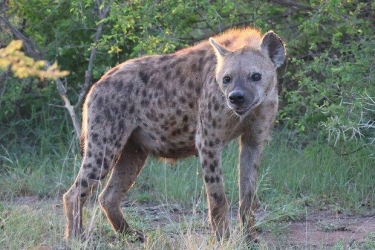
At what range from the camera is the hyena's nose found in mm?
4750

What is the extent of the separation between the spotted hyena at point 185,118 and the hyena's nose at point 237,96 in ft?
0.20

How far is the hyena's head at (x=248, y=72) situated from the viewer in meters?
4.81

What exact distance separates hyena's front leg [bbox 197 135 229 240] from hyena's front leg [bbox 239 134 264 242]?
0.18 m

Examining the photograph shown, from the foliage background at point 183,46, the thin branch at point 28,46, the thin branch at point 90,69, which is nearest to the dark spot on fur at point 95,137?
the foliage background at point 183,46

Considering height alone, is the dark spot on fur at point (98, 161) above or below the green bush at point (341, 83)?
below

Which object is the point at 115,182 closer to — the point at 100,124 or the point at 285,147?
the point at 100,124

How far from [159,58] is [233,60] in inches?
27.8

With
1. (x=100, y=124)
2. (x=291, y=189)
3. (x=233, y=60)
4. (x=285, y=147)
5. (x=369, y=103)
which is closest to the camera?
(x=233, y=60)

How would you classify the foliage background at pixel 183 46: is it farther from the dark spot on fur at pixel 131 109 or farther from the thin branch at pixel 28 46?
the dark spot on fur at pixel 131 109

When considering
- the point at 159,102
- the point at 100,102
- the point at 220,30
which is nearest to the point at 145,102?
the point at 159,102

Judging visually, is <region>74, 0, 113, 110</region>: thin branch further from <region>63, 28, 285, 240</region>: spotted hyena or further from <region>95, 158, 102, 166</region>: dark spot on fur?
<region>95, 158, 102, 166</region>: dark spot on fur

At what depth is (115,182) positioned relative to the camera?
18.3ft

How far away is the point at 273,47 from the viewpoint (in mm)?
5043

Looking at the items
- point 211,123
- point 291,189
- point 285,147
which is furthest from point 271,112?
point 285,147
